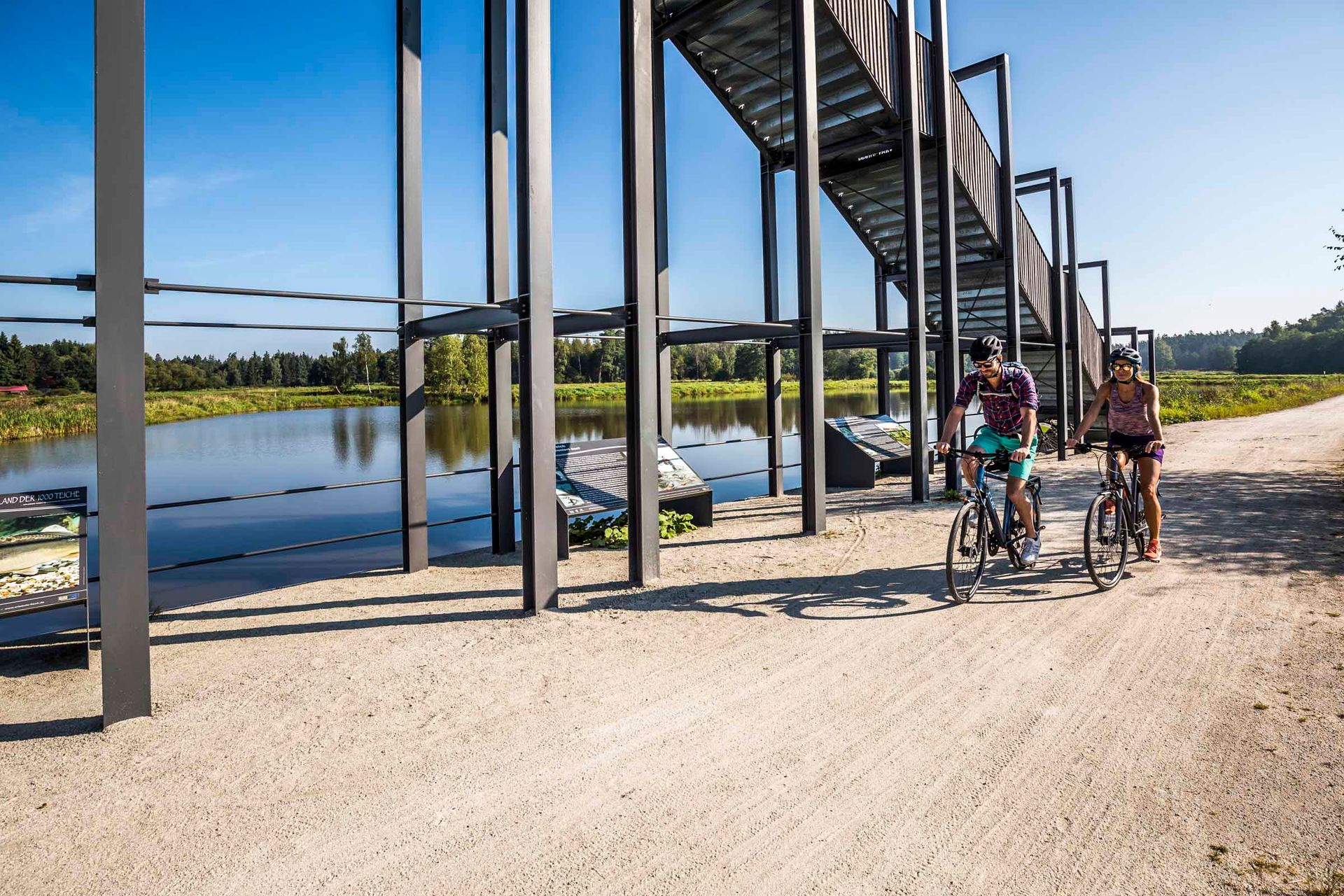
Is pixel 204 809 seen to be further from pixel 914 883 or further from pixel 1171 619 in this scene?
pixel 1171 619

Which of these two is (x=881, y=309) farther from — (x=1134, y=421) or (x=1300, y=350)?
(x=1300, y=350)

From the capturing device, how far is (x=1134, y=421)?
19.5 feet

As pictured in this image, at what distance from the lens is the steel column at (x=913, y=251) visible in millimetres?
10023

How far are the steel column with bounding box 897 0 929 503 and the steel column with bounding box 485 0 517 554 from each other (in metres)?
5.66

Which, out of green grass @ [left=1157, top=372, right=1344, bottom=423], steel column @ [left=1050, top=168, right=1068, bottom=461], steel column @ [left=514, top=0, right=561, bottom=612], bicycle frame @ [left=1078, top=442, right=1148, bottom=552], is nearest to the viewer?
steel column @ [left=514, top=0, right=561, bottom=612]

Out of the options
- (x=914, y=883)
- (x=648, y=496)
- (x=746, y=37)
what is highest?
(x=746, y=37)

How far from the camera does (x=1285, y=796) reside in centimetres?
270

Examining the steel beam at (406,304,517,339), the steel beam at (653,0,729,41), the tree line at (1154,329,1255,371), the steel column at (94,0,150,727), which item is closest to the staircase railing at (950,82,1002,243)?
the steel beam at (653,0,729,41)

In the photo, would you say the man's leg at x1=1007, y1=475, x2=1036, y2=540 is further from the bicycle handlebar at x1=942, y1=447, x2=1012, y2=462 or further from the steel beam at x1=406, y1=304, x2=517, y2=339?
the steel beam at x1=406, y1=304, x2=517, y2=339

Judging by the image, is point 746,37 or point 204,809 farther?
point 746,37

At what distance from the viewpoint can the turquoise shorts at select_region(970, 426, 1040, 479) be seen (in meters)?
5.39

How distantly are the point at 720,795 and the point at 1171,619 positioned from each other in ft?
12.3

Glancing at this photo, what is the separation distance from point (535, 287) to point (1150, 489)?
5297 millimetres

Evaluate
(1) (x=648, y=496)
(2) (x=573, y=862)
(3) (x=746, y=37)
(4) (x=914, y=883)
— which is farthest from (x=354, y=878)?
(3) (x=746, y=37)
